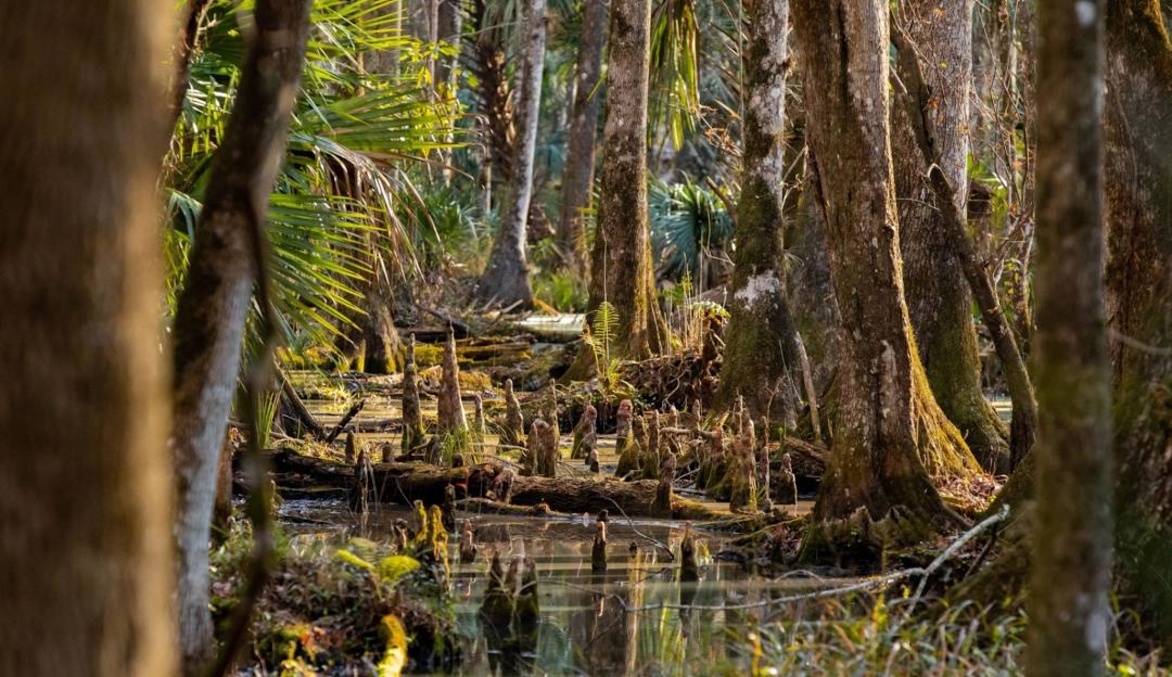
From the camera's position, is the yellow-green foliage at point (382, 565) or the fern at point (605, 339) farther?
the fern at point (605, 339)

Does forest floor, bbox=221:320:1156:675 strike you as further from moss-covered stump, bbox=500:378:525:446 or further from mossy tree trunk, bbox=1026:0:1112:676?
mossy tree trunk, bbox=1026:0:1112:676

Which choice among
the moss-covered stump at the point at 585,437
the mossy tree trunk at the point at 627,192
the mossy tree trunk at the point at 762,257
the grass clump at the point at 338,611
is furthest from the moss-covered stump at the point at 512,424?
the grass clump at the point at 338,611

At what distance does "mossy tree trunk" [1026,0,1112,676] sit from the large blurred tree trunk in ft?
7.54

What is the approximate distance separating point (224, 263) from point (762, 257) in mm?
8935

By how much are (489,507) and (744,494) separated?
165 cm

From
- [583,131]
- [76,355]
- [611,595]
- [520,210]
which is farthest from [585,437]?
[583,131]

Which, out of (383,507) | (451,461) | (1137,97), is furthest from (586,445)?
(1137,97)

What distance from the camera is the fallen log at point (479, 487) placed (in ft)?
32.7

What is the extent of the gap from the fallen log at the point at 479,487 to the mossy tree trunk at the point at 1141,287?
3785mm

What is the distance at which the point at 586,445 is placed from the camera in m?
11.9

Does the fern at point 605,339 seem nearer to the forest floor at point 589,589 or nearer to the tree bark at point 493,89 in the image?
the forest floor at point 589,589

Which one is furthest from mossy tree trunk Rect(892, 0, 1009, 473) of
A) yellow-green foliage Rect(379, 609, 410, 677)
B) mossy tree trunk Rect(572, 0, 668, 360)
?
yellow-green foliage Rect(379, 609, 410, 677)

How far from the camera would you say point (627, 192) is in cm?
1644

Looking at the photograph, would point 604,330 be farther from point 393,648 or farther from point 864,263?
point 393,648
